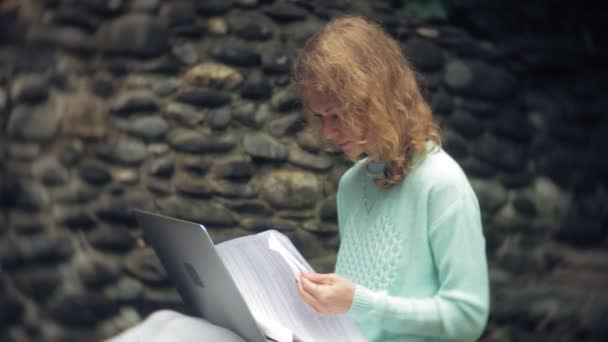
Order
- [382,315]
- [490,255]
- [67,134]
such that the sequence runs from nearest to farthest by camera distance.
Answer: [382,315], [67,134], [490,255]

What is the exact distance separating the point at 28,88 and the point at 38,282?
0.69 metres

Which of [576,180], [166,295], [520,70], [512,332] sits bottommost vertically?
[512,332]

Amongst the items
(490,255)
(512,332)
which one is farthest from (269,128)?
(512,332)

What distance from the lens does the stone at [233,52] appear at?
9.02 feet

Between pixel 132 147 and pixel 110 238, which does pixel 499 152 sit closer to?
pixel 132 147

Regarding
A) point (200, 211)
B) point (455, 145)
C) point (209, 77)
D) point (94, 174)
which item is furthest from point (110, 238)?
point (455, 145)

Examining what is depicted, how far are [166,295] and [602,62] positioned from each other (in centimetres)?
197

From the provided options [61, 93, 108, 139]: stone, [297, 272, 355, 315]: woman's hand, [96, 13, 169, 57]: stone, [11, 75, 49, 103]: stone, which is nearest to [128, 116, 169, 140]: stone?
[61, 93, 108, 139]: stone

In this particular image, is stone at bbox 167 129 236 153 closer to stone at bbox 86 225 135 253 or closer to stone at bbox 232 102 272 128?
stone at bbox 232 102 272 128

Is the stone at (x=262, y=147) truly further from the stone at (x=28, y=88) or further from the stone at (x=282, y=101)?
the stone at (x=28, y=88)

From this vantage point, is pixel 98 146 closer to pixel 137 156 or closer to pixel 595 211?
pixel 137 156

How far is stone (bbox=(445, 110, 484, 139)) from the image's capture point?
3008 millimetres

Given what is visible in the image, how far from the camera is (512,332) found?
305 cm

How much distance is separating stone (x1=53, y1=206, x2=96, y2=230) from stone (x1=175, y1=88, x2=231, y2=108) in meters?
0.53
